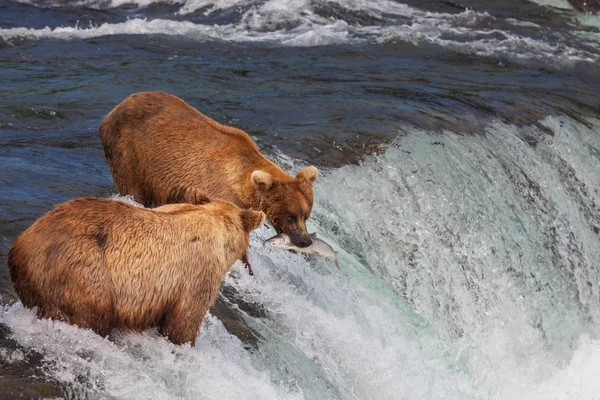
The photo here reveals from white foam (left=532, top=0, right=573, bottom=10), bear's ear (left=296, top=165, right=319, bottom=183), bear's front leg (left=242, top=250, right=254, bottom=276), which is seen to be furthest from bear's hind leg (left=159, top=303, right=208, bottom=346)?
white foam (left=532, top=0, right=573, bottom=10)

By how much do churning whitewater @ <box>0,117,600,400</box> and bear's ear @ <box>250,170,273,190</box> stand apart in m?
0.53

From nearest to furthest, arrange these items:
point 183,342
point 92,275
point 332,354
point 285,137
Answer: point 92,275, point 183,342, point 332,354, point 285,137

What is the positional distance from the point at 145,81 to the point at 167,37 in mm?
2599

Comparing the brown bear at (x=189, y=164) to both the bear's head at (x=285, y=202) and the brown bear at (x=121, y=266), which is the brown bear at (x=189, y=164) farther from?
the brown bear at (x=121, y=266)

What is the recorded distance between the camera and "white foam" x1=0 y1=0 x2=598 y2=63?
13859 mm

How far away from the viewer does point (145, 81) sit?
11.3 meters

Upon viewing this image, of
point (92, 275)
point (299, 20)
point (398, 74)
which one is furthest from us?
point (299, 20)

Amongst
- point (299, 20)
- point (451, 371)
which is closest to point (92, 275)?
point (451, 371)

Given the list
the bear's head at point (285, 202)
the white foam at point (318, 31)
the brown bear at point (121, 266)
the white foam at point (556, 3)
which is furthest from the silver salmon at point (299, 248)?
the white foam at point (556, 3)

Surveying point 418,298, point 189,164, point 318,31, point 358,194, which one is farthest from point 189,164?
point 318,31

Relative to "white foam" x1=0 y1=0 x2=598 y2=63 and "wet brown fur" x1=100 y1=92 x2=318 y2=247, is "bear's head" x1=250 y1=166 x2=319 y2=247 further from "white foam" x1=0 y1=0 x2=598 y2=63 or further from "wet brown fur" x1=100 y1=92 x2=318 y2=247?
"white foam" x1=0 y1=0 x2=598 y2=63

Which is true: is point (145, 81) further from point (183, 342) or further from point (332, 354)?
point (183, 342)

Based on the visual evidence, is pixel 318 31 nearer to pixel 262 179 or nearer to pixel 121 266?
pixel 262 179

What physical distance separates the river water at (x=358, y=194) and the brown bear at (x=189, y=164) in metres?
0.50
